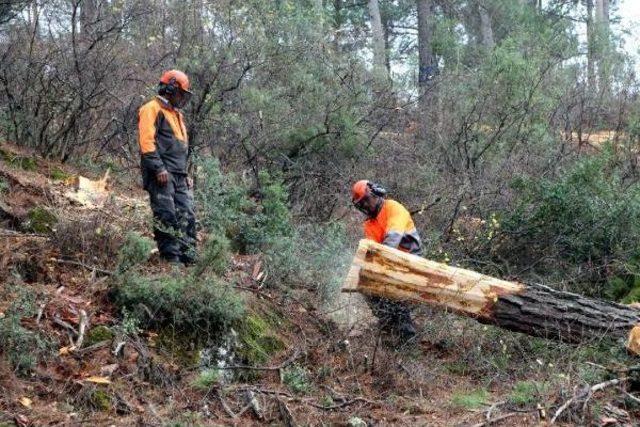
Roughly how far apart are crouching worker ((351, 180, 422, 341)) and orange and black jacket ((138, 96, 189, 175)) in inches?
72.6

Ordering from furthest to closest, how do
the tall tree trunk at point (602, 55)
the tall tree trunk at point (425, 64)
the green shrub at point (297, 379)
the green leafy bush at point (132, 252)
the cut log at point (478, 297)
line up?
the tall tree trunk at point (602, 55), the tall tree trunk at point (425, 64), the cut log at point (478, 297), the green leafy bush at point (132, 252), the green shrub at point (297, 379)

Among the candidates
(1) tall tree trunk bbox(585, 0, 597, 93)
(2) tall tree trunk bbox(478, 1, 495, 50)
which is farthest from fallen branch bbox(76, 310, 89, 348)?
(2) tall tree trunk bbox(478, 1, 495, 50)

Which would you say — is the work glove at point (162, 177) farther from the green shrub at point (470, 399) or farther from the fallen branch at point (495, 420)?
the fallen branch at point (495, 420)

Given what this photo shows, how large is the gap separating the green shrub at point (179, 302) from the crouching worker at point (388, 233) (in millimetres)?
1563

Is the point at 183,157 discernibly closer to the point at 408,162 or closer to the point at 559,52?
the point at 408,162

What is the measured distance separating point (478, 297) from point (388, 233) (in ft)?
3.57

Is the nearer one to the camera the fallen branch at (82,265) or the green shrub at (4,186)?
the fallen branch at (82,265)

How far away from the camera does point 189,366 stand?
6156mm

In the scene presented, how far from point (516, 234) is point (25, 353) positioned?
25.2 ft

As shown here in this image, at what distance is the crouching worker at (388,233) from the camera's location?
24.6 feet

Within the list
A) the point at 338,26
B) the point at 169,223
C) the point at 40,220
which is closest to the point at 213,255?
the point at 169,223

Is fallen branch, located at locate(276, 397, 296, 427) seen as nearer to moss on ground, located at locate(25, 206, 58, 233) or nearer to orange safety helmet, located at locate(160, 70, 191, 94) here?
moss on ground, located at locate(25, 206, 58, 233)

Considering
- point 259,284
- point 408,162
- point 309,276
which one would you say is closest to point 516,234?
point 408,162

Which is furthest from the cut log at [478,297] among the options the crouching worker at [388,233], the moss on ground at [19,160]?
the moss on ground at [19,160]
